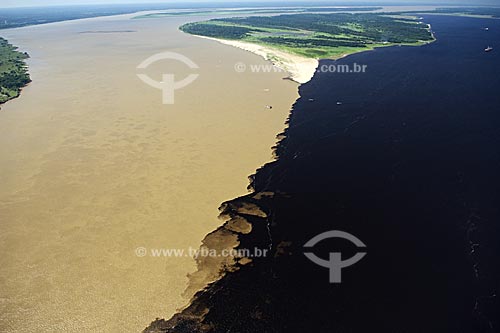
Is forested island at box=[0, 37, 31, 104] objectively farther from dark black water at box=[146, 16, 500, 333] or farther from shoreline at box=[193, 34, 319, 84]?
shoreline at box=[193, 34, 319, 84]

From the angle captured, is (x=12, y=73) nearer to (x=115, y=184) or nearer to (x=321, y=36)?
(x=115, y=184)

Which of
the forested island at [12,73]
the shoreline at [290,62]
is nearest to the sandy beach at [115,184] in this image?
the forested island at [12,73]

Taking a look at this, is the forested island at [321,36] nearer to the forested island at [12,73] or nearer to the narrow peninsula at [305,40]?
the narrow peninsula at [305,40]

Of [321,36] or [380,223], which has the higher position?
[321,36]

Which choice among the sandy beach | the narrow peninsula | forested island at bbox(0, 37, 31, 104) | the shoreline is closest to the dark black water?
the sandy beach

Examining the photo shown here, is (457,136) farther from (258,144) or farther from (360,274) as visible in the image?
(360,274)

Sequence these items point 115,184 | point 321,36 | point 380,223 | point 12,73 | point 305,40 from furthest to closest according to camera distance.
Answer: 1. point 321,36
2. point 305,40
3. point 12,73
4. point 115,184
5. point 380,223

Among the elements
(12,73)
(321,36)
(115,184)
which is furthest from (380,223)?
(321,36)
